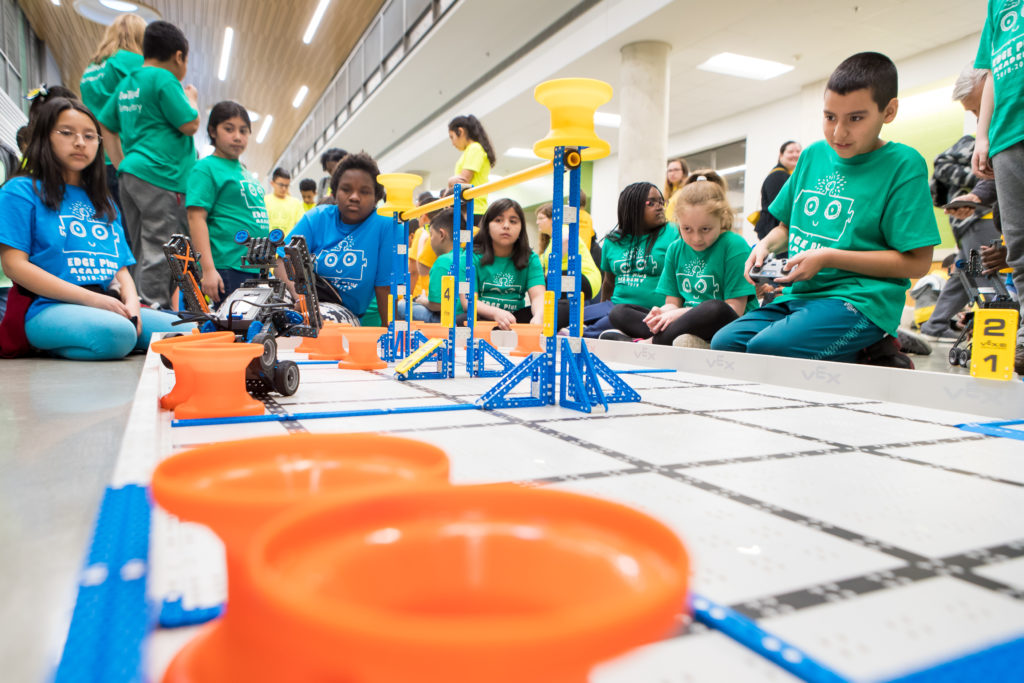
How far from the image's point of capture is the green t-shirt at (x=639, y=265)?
285cm

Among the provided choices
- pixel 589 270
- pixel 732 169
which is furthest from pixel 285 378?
pixel 732 169

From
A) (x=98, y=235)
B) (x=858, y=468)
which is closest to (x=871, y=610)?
(x=858, y=468)

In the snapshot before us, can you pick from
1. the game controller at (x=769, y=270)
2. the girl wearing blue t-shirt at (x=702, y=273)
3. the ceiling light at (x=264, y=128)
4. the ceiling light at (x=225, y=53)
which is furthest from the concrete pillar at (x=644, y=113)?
the ceiling light at (x=264, y=128)

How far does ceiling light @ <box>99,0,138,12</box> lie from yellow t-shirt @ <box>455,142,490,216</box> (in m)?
5.14

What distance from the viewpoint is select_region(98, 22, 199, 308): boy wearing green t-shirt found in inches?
98.3

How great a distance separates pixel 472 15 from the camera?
5840 mm

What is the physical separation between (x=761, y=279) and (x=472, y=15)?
4.93m

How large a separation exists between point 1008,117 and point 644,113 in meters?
3.95

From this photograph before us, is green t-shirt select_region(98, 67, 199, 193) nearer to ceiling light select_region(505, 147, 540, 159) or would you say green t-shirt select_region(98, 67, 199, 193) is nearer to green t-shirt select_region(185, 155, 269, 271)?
green t-shirt select_region(185, 155, 269, 271)

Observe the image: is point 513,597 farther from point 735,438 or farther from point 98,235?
point 98,235

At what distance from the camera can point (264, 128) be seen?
1270 centimetres

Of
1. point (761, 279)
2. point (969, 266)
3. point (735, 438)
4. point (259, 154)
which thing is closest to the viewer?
point (735, 438)

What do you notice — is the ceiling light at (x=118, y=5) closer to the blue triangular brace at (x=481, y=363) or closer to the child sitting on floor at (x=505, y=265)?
the child sitting on floor at (x=505, y=265)

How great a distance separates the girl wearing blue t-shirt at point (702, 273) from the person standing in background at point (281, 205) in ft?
11.0
